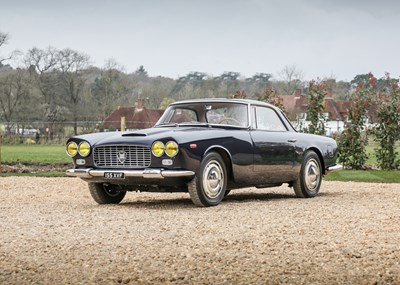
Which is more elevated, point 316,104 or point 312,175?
point 316,104

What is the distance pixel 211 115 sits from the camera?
1143 cm

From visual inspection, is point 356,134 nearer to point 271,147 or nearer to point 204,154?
point 271,147

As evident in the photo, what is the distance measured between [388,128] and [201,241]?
13.5 m

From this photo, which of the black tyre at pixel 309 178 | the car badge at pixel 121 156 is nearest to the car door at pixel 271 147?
the black tyre at pixel 309 178

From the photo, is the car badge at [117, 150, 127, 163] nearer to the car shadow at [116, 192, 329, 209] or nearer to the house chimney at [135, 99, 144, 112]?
the car shadow at [116, 192, 329, 209]

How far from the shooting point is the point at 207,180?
10188mm

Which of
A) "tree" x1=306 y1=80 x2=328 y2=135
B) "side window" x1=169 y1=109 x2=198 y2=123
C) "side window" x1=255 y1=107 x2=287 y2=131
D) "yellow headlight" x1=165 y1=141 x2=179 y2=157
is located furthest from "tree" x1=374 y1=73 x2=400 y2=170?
"yellow headlight" x1=165 y1=141 x2=179 y2=157

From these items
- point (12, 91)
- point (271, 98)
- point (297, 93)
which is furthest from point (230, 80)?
point (271, 98)

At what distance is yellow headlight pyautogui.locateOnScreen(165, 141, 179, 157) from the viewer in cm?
985

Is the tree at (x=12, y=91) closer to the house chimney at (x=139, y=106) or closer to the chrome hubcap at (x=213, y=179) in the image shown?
the house chimney at (x=139, y=106)

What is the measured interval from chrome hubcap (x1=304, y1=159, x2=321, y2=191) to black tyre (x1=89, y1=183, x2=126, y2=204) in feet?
10.4

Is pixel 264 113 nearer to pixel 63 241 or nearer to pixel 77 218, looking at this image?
pixel 77 218

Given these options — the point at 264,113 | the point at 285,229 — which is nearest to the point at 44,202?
the point at 264,113

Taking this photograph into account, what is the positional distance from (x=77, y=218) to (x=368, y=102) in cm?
1266
